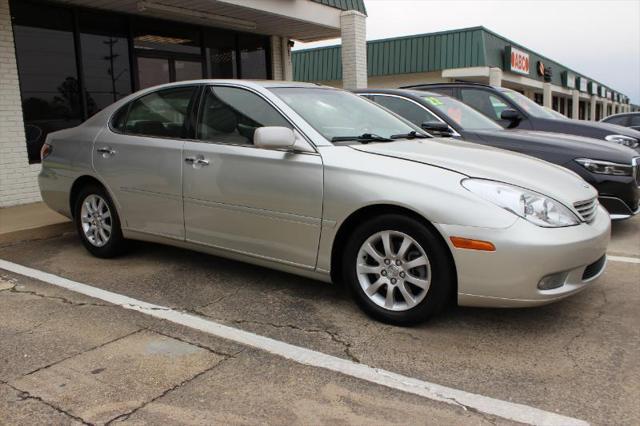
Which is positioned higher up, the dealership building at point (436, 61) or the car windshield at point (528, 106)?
the dealership building at point (436, 61)

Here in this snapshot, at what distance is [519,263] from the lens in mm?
3186

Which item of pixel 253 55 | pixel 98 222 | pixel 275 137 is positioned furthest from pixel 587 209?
pixel 253 55

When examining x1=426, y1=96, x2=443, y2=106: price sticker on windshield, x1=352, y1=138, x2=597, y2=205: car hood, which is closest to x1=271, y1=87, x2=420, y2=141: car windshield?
x1=352, y1=138, x2=597, y2=205: car hood

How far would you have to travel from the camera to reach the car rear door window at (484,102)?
311 inches

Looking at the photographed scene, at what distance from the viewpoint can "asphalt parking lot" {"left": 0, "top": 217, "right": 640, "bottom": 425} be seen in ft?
8.81

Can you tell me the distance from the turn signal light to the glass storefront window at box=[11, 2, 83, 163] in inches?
281

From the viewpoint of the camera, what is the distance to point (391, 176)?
3.53 meters

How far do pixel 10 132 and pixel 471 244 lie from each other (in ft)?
23.1

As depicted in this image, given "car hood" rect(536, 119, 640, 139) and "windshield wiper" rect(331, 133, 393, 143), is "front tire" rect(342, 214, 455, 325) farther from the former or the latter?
"car hood" rect(536, 119, 640, 139)

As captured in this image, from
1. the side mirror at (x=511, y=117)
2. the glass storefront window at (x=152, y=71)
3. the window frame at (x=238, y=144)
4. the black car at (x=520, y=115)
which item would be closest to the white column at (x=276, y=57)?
the glass storefront window at (x=152, y=71)

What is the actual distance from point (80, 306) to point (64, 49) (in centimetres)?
604

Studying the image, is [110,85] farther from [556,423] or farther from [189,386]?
[556,423]

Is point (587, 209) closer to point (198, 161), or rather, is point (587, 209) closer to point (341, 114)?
point (341, 114)

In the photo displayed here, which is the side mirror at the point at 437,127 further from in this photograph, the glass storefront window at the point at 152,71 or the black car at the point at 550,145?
the glass storefront window at the point at 152,71
